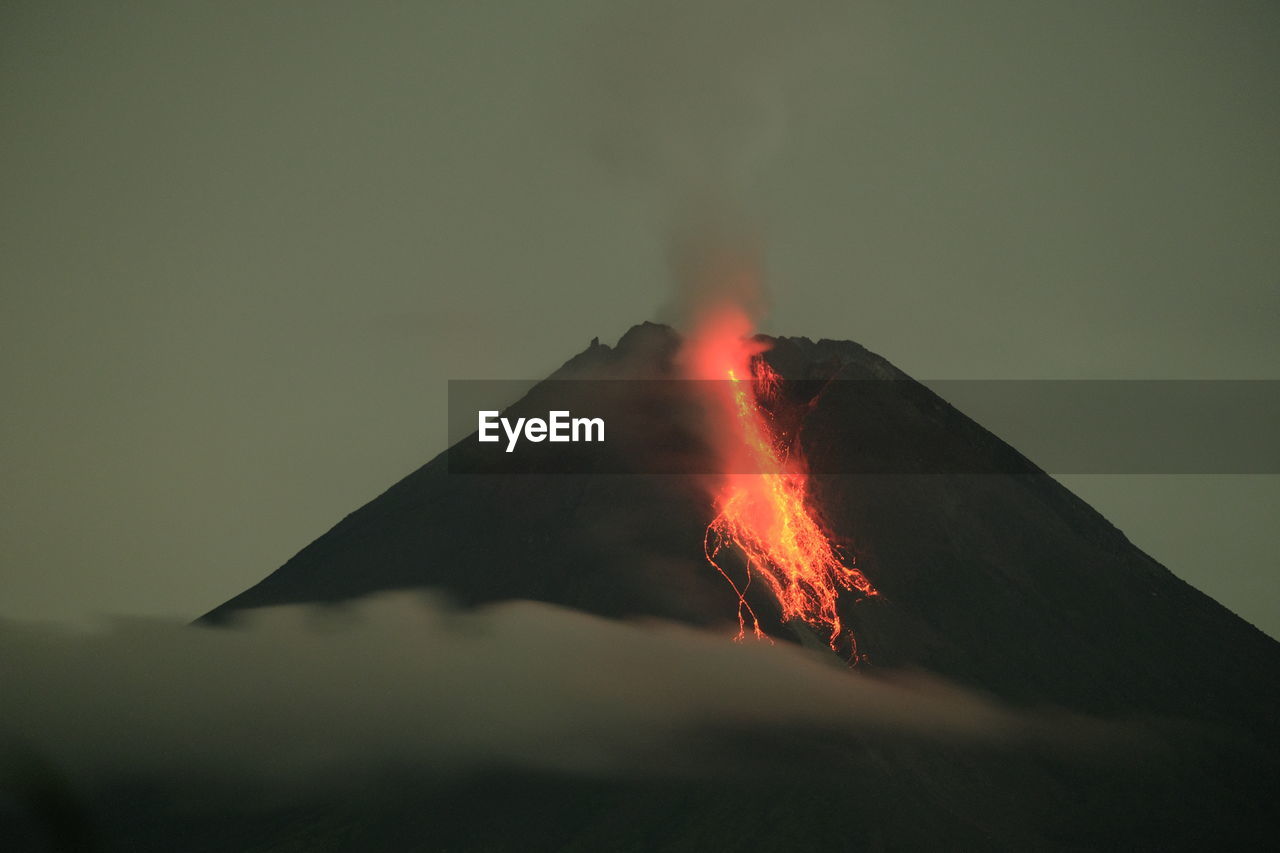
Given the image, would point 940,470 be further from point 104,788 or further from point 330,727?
point 104,788

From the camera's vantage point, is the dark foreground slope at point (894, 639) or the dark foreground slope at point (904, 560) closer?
the dark foreground slope at point (894, 639)

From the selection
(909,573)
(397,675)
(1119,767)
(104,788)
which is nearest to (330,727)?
(397,675)

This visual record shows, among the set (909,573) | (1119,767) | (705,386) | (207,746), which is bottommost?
(207,746)

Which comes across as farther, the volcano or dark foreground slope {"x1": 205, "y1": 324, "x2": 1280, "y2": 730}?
dark foreground slope {"x1": 205, "y1": 324, "x2": 1280, "y2": 730}

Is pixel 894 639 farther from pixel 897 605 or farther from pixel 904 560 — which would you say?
pixel 904 560
